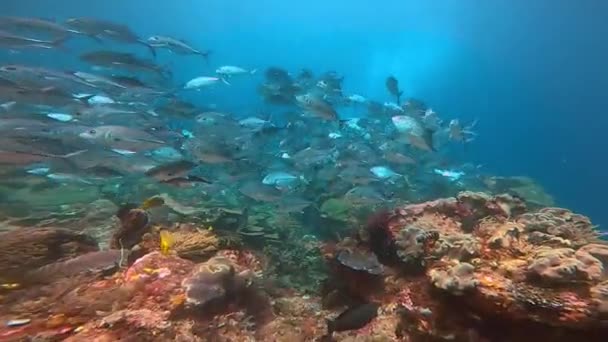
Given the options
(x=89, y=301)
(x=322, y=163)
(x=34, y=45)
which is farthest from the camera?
(x=322, y=163)

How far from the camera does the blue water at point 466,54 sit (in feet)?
152

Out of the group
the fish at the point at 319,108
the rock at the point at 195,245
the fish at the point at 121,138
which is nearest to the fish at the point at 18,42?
the fish at the point at 121,138

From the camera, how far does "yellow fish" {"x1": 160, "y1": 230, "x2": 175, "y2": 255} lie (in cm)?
628

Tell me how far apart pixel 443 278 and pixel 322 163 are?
710 cm

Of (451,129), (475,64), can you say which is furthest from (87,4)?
(451,129)

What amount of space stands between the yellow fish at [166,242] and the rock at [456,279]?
140 inches

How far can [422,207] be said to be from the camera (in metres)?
6.59

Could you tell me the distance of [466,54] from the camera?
6081cm

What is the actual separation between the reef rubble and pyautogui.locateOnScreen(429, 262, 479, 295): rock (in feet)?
0.04

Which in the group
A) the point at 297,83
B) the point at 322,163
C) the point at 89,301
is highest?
the point at 297,83

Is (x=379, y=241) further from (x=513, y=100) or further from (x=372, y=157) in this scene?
(x=513, y=100)

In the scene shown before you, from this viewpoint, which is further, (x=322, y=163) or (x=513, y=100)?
(x=513, y=100)

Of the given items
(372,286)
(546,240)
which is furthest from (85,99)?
(546,240)

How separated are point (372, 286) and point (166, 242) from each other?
2.80 metres
